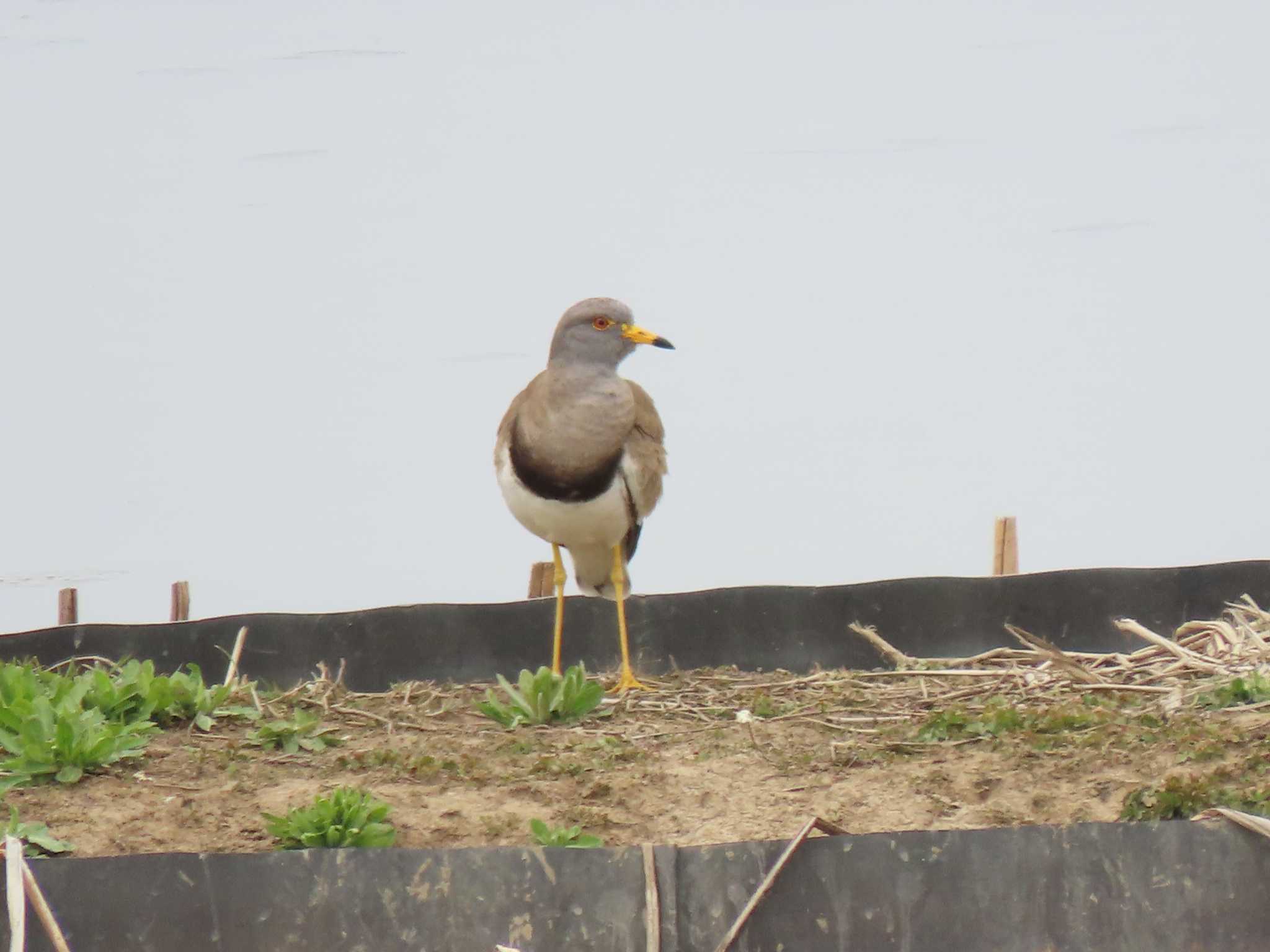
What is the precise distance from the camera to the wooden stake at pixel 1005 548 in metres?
6.05

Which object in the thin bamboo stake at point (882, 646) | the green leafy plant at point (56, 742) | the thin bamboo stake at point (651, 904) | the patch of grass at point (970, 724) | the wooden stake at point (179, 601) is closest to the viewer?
the thin bamboo stake at point (651, 904)

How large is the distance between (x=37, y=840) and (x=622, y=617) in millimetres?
2521

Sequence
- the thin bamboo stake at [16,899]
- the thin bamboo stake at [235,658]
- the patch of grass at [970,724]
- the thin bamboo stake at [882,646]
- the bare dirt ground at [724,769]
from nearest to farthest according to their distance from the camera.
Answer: the thin bamboo stake at [16,899], the bare dirt ground at [724,769], the patch of grass at [970,724], the thin bamboo stake at [235,658], the thin bamboo stake at [882,646]

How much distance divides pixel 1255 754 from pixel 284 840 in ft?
6.91

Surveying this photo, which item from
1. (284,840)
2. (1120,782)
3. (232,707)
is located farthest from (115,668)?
(1120,782)

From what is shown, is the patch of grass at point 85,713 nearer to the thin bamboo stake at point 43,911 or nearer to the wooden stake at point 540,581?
the thin bamboo stake at point 43,911

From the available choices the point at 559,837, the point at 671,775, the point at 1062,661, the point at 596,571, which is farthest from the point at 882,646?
the point at 559,837

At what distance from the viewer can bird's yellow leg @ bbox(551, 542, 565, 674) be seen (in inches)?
213

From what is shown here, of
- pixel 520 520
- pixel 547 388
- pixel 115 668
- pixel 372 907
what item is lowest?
pixel 372 907

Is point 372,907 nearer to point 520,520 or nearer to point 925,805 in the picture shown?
point 925,805

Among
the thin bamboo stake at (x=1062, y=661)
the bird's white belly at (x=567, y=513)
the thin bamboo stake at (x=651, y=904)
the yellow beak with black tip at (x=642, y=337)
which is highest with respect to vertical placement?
the yellow beak with black tip at (x=642, y=337)

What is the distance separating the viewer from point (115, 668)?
201 inches

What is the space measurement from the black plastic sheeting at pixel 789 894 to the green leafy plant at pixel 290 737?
1.24 metres

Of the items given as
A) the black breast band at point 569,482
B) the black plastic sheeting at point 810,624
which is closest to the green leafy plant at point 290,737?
the black plastic sheeting at point 810,624
